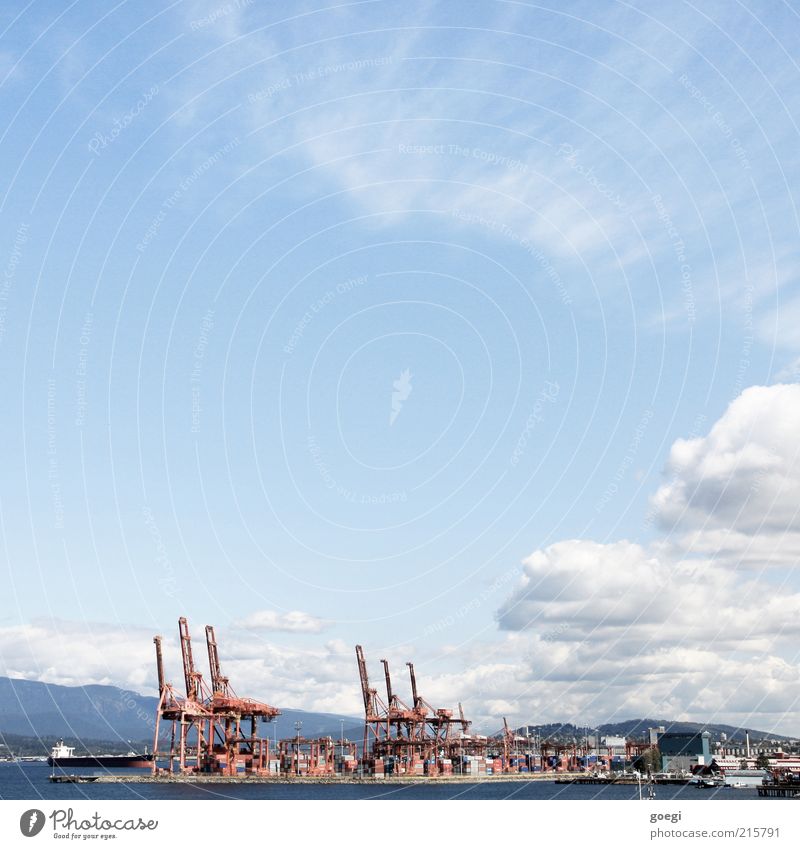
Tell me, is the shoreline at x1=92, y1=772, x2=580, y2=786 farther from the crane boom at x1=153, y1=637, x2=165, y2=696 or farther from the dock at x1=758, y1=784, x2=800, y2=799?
the dock at x1=758, y1=784, x2=800, y2=799

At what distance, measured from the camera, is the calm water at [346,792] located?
384ft

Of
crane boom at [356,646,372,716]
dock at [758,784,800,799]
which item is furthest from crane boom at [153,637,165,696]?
dock at [758,784,800,799]

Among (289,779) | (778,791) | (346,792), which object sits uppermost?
(289,779)

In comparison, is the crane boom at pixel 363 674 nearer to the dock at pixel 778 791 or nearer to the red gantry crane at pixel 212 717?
the red gantry crane at pixel 212 717

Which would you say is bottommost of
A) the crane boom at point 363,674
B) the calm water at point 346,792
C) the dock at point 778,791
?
the dock at point 778,791

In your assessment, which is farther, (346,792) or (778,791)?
(778,791)

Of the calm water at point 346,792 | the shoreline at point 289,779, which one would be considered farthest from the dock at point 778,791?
the shoreline at point 289,779

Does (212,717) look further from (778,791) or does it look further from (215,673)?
(778,791)

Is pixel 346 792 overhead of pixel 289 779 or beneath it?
beneath

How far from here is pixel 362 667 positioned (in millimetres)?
167125

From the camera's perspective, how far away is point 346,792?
128375 millimetres

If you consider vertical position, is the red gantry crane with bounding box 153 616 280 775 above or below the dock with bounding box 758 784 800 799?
above

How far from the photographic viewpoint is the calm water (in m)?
117

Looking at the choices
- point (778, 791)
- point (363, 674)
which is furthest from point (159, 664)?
point (778, 791)
